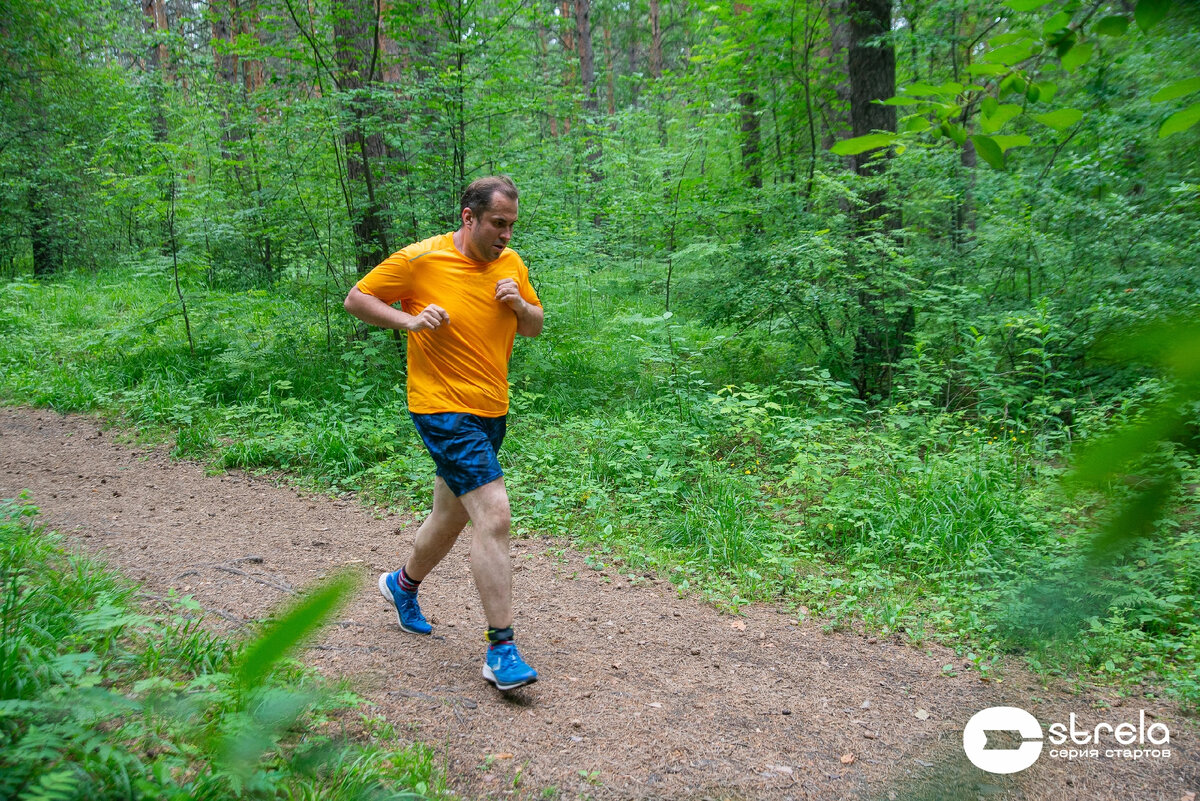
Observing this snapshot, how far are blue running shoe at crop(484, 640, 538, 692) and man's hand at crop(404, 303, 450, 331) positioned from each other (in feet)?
4.91

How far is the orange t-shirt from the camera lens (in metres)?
3.38

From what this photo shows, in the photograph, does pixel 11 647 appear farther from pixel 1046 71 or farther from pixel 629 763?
pixel 1046 71

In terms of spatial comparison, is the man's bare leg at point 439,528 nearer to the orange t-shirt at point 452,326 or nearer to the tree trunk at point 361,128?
the orange t-shirt at point 452,326

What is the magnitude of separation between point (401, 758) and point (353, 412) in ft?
18.4

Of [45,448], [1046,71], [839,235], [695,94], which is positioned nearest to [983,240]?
[839,235]

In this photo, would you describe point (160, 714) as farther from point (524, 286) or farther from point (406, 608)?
point (524, 286)

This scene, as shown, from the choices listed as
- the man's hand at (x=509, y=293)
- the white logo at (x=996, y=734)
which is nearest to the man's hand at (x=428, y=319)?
the man's hand at (x=509, y=293)

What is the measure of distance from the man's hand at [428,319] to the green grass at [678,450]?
2465mm

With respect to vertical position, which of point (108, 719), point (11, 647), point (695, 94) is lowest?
point (108, 719)

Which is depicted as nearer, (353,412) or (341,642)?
(341,642)

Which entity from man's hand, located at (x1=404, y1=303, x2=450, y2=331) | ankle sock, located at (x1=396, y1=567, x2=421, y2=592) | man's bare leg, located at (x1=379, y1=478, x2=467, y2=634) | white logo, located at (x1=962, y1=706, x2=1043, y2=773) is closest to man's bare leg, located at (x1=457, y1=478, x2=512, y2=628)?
man's bare leg, located at (x1=379, y1=478, x2=467, y2=634)

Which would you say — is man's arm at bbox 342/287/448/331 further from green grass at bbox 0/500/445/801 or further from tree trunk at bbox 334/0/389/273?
tree trunk at bbox 334/0/389/273

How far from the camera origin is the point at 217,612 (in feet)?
12.5

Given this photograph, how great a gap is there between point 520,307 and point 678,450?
3.34 meters
